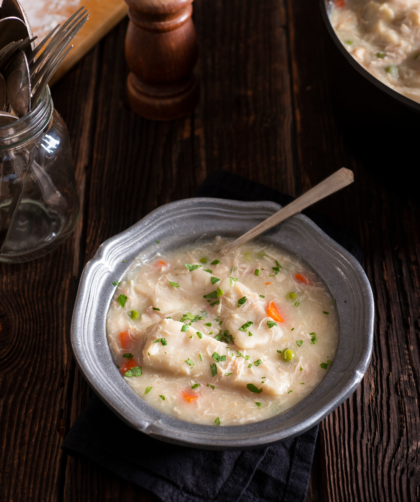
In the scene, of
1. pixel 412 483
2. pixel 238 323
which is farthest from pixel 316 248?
pixel 412 483

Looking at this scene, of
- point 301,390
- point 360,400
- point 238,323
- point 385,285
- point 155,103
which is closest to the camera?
point 301,390

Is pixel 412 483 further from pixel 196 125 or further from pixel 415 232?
pixel 196 125

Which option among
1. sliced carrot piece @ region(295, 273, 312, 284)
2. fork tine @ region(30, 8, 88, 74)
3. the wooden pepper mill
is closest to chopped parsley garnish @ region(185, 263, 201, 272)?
sliced carrot piece @ region(295, 273, 312, 284)

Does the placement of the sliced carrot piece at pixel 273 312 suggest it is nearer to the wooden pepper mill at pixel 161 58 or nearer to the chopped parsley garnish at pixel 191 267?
the chopped parsley garnish at pixel 191 267

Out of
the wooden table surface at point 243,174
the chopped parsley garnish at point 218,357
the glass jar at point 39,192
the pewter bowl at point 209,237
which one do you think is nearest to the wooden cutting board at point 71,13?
the wooden table surface at point 243,174

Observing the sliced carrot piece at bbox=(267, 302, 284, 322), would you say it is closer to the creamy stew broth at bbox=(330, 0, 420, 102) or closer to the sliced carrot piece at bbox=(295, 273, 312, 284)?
the sliced carrot piece at bbox=(295, 273, 312, 284)

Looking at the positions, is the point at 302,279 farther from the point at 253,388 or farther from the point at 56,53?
the point at 56,53

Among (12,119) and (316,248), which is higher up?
(12,119)
